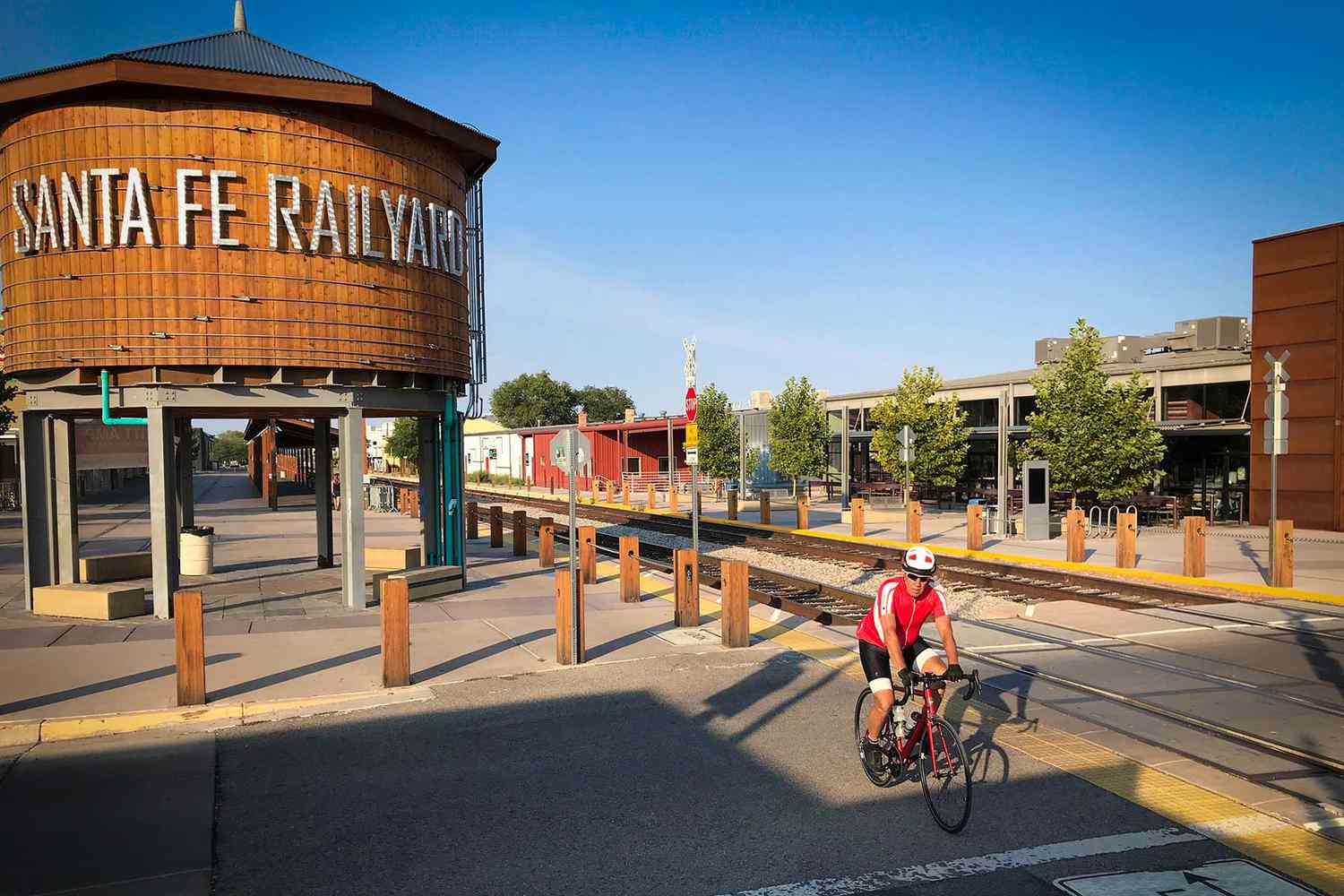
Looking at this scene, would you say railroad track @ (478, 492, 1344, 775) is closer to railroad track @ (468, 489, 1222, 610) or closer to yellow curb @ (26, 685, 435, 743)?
railroad track @ (468, 489, 1222, 610)

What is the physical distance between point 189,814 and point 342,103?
10.6 meters

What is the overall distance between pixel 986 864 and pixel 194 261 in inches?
500

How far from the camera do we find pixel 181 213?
42.8ft

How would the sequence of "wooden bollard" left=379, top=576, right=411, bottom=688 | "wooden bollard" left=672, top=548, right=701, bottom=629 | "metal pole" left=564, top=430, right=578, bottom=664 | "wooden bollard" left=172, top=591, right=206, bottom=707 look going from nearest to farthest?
"wooden bollard" left=172, top=591, right=206, bottom=707 → "wooden bollard" left=379, top=576, right=411, bottom=688 → "metal pole" left=564, top=430, right=578, bottom=664 → "wooden bollard" left=672, top=548, right=701, bottom=629

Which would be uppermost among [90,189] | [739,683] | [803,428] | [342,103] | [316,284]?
[342,103]

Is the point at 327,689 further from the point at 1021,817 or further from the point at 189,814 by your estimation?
the point at 1021,817

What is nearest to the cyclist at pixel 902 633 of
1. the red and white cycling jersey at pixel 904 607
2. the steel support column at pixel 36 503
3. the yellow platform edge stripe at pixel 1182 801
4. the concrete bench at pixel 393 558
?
the red and white cycling jersey at pixel 904 607

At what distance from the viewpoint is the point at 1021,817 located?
6172 millimetres

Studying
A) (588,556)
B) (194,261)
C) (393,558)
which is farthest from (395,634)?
(588,556)

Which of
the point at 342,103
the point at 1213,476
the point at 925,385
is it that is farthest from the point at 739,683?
the point at 1213,476

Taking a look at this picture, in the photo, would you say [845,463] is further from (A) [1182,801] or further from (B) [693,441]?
(A) [1182,801]

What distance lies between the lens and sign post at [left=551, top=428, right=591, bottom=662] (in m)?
10.0

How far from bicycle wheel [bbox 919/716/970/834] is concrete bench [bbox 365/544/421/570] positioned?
42.2ft

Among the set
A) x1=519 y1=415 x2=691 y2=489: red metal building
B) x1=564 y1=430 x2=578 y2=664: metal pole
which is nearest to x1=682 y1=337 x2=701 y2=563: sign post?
x1=564 y1=430 x2=578 y2=664: metal pole
